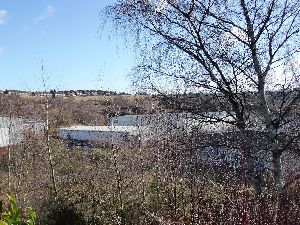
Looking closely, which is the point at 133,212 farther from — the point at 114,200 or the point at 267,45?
the point at 267,45

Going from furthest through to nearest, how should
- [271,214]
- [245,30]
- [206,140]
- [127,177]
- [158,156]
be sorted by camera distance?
[127,177] < [158,156] < [206,140] < [245,30] < [271,214]

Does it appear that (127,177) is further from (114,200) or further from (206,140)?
(206,140)

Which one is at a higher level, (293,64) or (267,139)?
(293,64)

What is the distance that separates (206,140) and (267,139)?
A: 122 cm

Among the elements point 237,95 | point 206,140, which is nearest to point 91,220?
point 206,140

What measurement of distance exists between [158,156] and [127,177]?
195cm

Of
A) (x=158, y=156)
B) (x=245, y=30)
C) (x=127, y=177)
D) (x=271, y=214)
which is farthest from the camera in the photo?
(x=127, y=177)

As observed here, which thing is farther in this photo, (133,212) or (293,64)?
(133,212)

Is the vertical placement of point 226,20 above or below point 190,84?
above

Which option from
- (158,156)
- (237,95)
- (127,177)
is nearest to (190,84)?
(237,95)

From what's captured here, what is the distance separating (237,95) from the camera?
30.3ft

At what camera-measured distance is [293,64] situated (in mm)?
8883

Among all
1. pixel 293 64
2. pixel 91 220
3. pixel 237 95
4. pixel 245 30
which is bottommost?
pixel 91 220

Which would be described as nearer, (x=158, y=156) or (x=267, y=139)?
(x=267, y=139)
